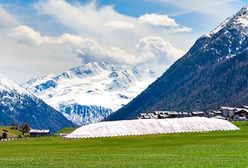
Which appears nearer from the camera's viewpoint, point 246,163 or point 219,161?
point 246,163

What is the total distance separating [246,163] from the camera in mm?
75062

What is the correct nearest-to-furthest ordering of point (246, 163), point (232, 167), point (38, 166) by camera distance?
point (232, 167) → point (246, 163) → point (38, 166)

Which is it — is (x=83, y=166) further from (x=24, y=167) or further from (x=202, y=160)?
(x=202, y=160)

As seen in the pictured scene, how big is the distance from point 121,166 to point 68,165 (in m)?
8.91

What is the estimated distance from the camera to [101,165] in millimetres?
79625

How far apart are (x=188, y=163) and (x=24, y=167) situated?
A: 22.7 m

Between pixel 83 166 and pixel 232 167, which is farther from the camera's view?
pixel 83 166

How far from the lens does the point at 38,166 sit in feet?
262

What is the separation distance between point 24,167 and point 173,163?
20.7 meters

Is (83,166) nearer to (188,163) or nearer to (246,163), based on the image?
(188,163)

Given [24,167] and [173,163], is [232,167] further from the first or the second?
[24,167]

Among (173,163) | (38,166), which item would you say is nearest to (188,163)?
(173,163)

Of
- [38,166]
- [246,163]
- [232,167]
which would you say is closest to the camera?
[232,167]

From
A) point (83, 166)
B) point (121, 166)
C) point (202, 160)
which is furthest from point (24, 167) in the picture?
point (202, 160)
